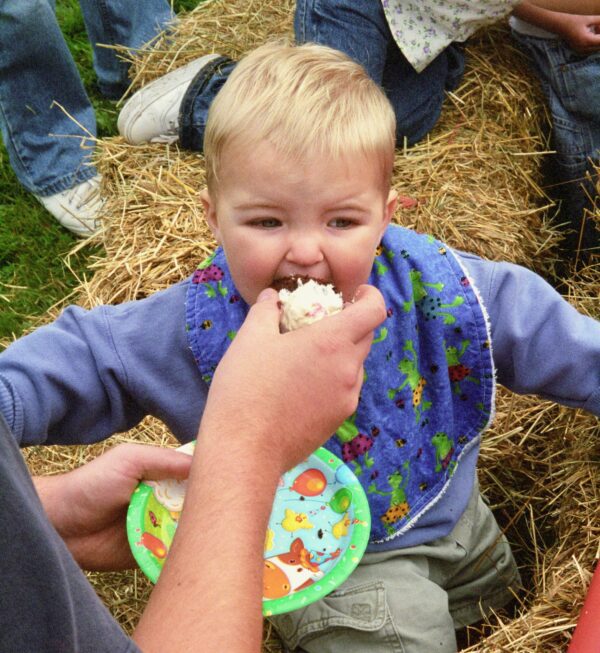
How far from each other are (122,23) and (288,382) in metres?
3.40

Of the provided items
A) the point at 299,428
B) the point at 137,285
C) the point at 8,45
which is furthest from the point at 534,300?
the point at 8,45

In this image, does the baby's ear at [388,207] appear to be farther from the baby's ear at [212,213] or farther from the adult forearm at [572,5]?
the adult forearm at [572,5]

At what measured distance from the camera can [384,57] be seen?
338cm

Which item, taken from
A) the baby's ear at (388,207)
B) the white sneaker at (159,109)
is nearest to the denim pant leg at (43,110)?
the white sneaker at (159,109)

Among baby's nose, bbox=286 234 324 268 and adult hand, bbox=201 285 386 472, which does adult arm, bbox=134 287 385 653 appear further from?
baby's nose, bbox=286 234 324 268

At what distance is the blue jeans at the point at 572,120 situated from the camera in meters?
3.42

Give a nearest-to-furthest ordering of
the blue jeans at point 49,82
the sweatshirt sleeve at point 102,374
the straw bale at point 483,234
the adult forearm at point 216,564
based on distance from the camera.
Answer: the adult forearm at point 216,564 < the sweatshirt sleeve at point 102,374 < the straw bale at point 483,234 < the blue jeans at point 49,82

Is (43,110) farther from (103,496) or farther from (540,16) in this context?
(103,496)

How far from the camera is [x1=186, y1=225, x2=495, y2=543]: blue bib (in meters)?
2.04

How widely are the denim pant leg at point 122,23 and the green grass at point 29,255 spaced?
1.07 feet

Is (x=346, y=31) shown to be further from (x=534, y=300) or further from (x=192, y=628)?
(x=192, y=628)

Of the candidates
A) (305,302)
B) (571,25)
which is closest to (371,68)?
(571,25)

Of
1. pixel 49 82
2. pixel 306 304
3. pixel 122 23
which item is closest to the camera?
pixel 306 304

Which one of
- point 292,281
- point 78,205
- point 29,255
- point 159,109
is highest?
point 292,281
